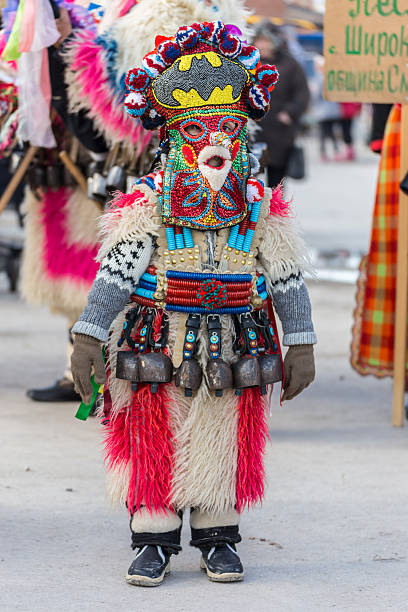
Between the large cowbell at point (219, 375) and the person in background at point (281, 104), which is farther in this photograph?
the person in background at point (281, 104)

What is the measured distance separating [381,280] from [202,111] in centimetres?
223

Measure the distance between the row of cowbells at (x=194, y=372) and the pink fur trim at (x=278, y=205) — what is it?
1.50 ft

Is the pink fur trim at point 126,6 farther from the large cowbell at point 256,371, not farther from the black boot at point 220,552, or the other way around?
the black boot at point 220,552

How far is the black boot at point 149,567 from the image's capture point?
345 centimetres

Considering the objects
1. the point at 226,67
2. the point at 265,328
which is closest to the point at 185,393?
the point at 265,328

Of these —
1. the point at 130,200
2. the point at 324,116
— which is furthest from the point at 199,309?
the point at 324,116

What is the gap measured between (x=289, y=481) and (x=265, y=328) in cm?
117

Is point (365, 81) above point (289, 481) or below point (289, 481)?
above

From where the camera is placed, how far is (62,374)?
6277 mm

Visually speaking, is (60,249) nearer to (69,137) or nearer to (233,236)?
(69,137)

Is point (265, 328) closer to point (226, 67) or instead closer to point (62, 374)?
point (226, 67)

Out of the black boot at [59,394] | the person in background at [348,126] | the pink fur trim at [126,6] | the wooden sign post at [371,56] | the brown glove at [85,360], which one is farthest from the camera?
the person in background at [348,126]

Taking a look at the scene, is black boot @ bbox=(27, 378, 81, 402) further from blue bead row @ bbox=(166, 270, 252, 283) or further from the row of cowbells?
blue bead row @ bbox=(166, 270, 252, 283)

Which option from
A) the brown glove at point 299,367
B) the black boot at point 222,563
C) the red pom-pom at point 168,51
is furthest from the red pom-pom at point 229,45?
the black boot at point 222,563
